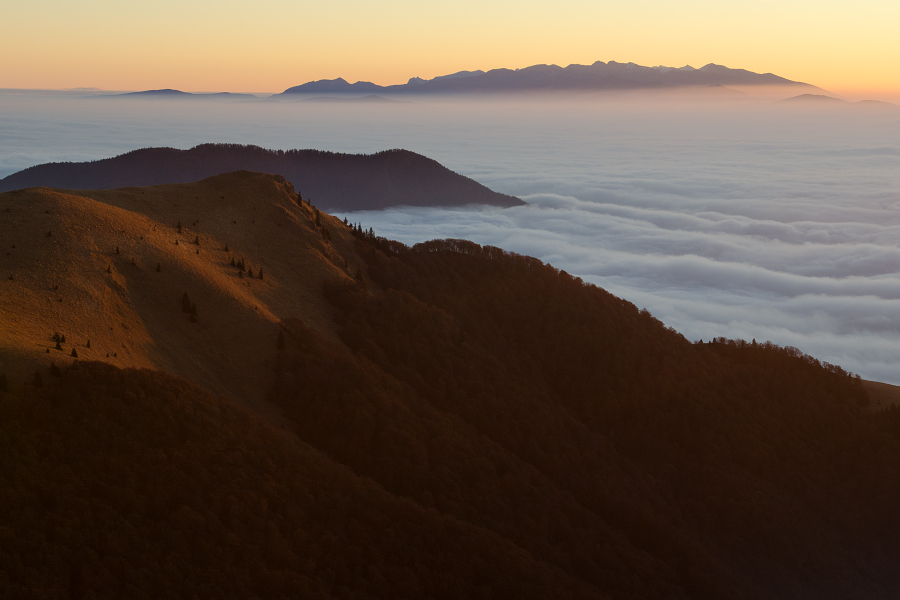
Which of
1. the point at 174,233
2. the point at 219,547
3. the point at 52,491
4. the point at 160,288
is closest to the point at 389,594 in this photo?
the point at 219,547

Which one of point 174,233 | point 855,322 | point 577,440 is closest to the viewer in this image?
point 174,233

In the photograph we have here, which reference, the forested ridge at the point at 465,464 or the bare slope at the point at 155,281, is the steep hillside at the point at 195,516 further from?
the bare slope at the point at 155,281

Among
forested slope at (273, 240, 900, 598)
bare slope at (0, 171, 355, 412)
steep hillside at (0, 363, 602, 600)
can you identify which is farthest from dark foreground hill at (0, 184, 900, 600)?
bare slope at (0, 171, 355, 412)

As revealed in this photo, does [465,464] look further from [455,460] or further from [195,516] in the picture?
[195,516]

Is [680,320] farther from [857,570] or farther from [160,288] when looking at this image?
[160,288]

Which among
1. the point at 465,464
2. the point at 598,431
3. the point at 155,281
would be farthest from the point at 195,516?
the point at 598,431
